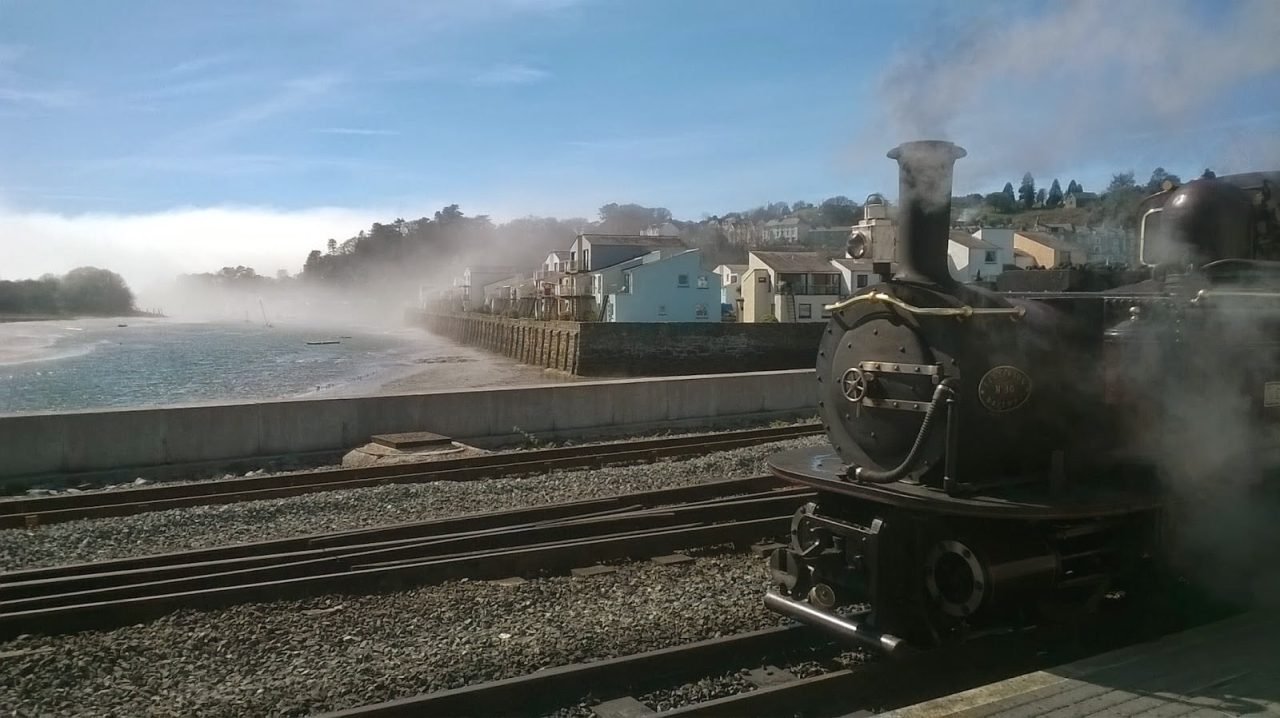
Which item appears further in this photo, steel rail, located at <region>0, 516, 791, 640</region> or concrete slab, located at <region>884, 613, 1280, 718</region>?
steel rail, located at <region>0, 516, 791, 640</region>

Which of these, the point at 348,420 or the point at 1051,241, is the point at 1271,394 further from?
the point at 348,420

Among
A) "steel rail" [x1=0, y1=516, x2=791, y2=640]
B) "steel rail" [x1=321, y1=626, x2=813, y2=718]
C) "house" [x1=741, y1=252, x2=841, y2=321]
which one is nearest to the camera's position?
"steel rail" [x1=321, y1=626, x2=813, y2=718]

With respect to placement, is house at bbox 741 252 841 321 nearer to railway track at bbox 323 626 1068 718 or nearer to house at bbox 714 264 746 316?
house at bbox 714 264 746 316

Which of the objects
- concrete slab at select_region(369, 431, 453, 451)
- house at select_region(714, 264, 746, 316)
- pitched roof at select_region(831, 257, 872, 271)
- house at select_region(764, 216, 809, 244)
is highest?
house at select_region(764, 216, 809, 244)

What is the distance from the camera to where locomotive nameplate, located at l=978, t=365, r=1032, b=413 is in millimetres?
4867

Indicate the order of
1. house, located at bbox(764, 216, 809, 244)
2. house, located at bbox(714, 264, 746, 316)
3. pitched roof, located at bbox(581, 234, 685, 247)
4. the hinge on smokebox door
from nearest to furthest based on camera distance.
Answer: the hinge on smokebox door → house, located at bbox(714, 264, 746, 316) → house, located at bbox(764, 216, 809, 244) → pitched roof, located at bbox(581, 234, 685, 247)

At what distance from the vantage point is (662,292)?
6112 cm

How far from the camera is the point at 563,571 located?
7.23 m

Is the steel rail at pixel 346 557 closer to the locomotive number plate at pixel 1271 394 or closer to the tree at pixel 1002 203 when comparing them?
the tree at pixel 1002 203

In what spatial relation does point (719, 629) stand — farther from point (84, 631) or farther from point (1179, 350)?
point (84, 631)

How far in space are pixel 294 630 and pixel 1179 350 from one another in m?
5.78

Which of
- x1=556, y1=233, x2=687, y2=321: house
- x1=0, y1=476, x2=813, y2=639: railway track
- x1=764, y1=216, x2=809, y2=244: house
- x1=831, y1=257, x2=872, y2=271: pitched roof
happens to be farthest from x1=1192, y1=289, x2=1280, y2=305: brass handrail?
x1=764, y1=216, x2=809, y2=244: house

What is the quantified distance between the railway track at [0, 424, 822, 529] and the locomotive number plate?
824cm

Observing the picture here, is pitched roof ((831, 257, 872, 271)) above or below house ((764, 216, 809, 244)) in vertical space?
below
